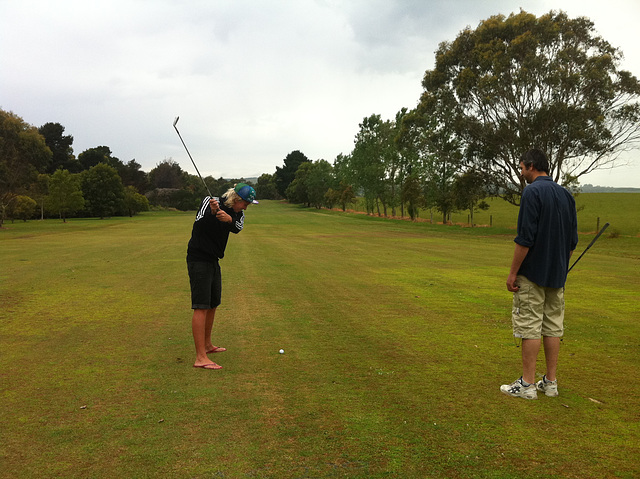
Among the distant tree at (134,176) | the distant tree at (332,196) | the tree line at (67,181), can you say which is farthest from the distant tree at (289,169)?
the distant tree at (134,176)

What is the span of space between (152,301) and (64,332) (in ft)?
8.63

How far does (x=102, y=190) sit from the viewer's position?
68250mm

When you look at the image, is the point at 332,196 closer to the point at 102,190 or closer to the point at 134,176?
the point at 134,176

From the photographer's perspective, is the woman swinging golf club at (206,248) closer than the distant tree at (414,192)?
Yes

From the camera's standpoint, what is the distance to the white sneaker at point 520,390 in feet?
16.5

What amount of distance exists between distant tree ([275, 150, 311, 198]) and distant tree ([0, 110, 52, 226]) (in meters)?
109

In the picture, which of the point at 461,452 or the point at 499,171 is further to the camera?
the point at 499,171

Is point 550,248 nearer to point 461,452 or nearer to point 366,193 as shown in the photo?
point 461,452

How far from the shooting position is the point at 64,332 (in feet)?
25.6

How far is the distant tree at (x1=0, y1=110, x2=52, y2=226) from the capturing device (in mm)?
43219

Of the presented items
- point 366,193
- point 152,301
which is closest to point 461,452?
point 152,301

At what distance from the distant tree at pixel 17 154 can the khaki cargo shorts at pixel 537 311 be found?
47283mm

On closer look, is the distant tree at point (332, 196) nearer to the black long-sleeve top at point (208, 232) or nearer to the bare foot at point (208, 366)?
the black long-sleeve top at point (208, 232)

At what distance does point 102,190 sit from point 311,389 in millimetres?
70572
